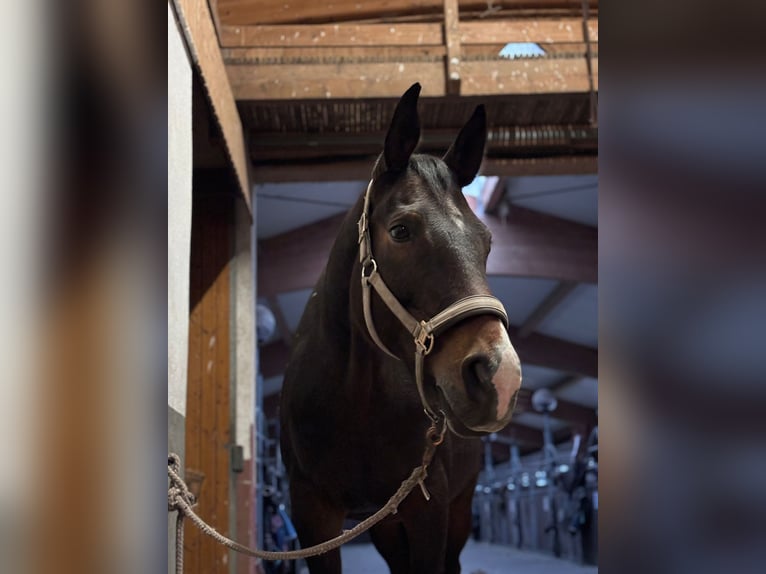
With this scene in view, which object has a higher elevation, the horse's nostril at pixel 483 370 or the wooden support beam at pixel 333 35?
the wooden support beam at pixel 333 35

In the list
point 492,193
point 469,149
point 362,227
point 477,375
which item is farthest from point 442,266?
point 492,193

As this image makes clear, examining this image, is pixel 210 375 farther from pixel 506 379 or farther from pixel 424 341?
pixel 506 379

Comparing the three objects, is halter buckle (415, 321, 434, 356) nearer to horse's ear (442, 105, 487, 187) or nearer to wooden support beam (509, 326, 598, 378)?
horse's ear (442, 105, 487, 187)

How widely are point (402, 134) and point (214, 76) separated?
1.27 meters

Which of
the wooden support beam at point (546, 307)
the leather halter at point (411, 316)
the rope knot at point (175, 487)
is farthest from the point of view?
the wooden support beam at point (546, 307)

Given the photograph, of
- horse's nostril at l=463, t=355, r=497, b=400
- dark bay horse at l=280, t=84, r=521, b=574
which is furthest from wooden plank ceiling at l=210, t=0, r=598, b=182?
horse's nostril at l=463, t=355, r=497, b=400

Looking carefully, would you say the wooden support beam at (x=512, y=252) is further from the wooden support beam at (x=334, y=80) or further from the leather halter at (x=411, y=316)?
the leather halter at (x=411, y=316)

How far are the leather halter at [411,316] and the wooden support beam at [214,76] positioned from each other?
31.0 inches

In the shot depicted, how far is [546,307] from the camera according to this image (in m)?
9.44

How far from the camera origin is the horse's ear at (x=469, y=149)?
1910 millimetres

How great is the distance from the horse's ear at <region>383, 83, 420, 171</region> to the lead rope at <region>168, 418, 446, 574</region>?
602 mm

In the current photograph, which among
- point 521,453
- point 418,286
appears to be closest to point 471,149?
point 418,286

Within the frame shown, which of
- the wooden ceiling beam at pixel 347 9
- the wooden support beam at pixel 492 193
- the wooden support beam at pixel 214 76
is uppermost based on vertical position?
the wooden support beam at pixel 492 193

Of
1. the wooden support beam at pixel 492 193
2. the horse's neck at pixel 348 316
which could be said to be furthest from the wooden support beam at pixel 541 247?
the horse's neck at pixel 348 316
